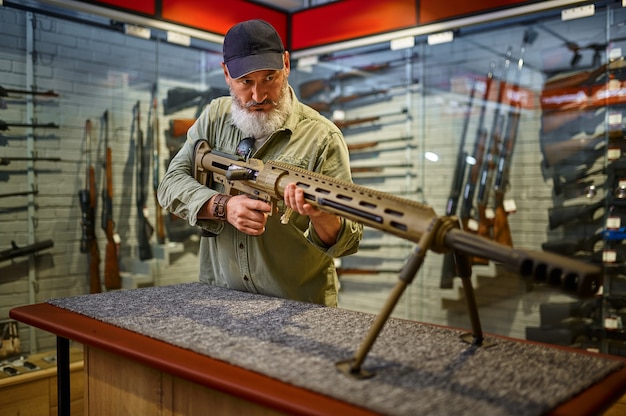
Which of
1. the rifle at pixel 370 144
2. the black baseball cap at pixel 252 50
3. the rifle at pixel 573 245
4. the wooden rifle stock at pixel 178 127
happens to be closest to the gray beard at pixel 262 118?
the black baseball cap at pixel 252 50

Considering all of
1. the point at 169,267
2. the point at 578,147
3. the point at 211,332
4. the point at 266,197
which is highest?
the point at 578,147

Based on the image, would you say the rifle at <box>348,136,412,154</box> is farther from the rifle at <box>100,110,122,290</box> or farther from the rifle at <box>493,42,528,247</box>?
the rifle at <box>100,110,122,290</box>

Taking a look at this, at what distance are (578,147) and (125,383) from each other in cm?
350

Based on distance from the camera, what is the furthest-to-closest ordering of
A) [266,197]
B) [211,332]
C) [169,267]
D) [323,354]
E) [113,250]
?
[169,267], [113,250], [266,197], [211,332], [323,354]

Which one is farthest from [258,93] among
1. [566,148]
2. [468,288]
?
[566,148]

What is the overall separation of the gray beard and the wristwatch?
346 mm

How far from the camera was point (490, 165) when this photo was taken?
4.41m

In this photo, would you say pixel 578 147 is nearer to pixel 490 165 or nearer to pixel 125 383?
pixel 490 165

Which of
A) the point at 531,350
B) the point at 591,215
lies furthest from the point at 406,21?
the point at 531,350

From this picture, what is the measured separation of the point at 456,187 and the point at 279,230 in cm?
267

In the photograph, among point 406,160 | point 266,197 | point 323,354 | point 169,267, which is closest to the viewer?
point 323,354

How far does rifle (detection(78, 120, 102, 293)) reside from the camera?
410 cm

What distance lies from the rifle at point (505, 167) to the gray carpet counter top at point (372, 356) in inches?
107

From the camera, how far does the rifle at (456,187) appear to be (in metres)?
4.52
